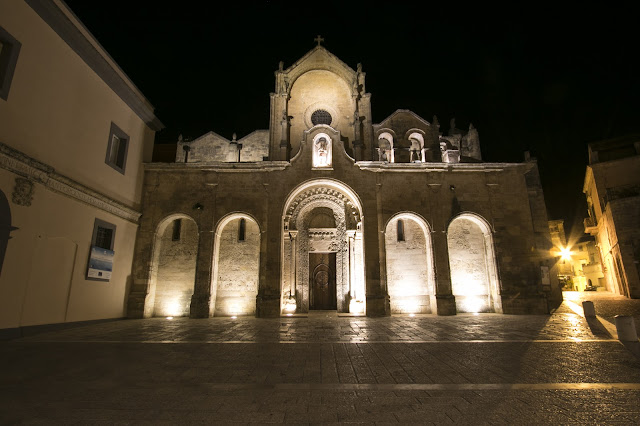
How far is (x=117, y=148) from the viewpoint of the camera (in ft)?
54.1

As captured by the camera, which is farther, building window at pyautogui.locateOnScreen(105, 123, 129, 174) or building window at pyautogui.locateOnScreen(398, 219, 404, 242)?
building window at pyautogui.locateOnScreen(398, 219, 404, 242)

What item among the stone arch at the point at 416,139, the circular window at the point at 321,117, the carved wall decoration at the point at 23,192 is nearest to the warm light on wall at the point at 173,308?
the carved wall decoration at the point at 23,192

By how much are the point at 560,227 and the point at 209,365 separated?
200 ft

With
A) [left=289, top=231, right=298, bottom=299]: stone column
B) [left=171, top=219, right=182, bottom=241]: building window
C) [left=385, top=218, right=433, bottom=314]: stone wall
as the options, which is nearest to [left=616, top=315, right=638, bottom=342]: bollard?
[left=385, top=218, right=433, bottom=314]: stone wall

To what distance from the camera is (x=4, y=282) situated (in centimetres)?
991

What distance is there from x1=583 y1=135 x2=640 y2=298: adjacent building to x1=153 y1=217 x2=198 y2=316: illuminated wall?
32.0 m

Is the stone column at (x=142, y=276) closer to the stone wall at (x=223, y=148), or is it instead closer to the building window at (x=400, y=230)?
the stone wall at (x=223, y=148)

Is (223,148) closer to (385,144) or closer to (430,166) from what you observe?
(385,144)

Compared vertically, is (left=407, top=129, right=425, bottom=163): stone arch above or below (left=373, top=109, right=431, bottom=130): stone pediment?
below

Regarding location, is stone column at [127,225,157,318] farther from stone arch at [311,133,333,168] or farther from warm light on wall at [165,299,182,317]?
stone arch at [311,133,333,168]

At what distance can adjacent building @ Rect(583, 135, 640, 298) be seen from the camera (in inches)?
993

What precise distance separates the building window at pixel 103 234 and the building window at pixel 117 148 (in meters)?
2.92

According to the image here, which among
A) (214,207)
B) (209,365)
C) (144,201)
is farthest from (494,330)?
(144,201)

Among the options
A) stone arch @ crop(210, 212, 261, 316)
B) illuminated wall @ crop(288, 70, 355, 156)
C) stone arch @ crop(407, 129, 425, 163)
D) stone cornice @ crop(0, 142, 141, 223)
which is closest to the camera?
stone cornice @ crop(0, 142, 141, 223)
